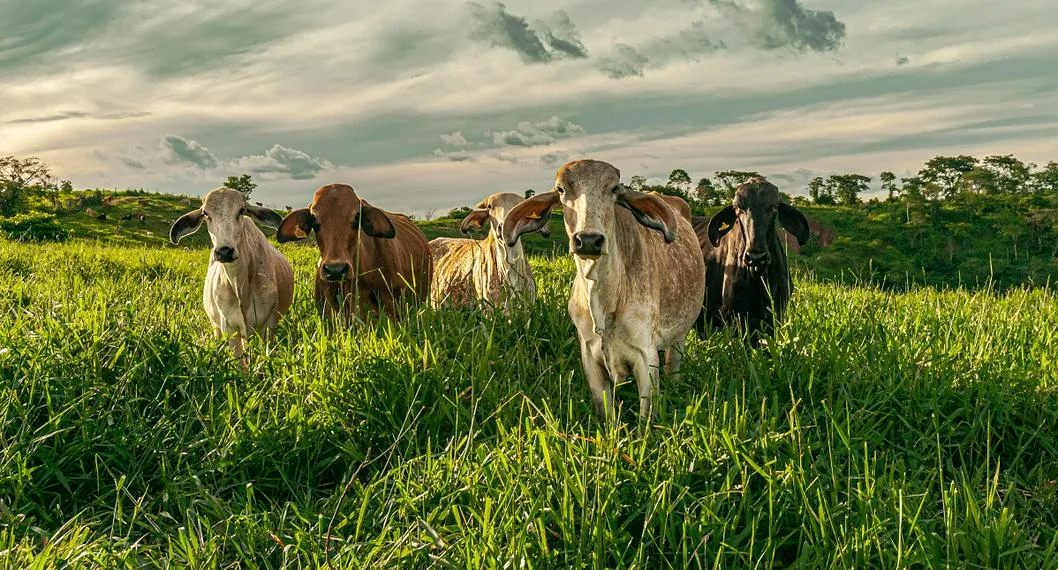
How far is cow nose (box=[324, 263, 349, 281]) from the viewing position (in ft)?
21.3

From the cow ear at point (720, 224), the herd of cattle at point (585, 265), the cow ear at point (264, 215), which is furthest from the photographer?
the cow ear at point (264, 215)

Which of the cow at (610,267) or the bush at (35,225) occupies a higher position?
the bush at (35,225)

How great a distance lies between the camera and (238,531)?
3760mm

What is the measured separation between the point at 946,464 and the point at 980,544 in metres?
1.48

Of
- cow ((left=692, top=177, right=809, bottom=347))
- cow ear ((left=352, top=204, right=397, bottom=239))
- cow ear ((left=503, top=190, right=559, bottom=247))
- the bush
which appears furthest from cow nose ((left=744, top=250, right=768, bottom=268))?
the bush

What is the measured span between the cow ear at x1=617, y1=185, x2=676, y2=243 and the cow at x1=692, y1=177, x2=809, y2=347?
2200mm

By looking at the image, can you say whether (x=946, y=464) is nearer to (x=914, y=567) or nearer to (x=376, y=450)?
(x=914, y=567)

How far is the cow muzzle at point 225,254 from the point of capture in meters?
6.85

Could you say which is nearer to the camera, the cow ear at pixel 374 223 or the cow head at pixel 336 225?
the cow head at pixel 336 225

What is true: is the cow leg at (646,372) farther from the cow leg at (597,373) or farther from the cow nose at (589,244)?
the cow nose at (589,244)

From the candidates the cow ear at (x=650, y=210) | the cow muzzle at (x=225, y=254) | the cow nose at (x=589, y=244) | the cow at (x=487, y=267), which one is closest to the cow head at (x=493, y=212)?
the cow at (x=487, y=267)

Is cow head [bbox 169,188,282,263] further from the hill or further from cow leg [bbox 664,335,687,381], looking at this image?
the hill

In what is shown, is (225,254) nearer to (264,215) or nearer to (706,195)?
(264,215)

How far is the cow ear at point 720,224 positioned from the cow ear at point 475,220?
259 cm
